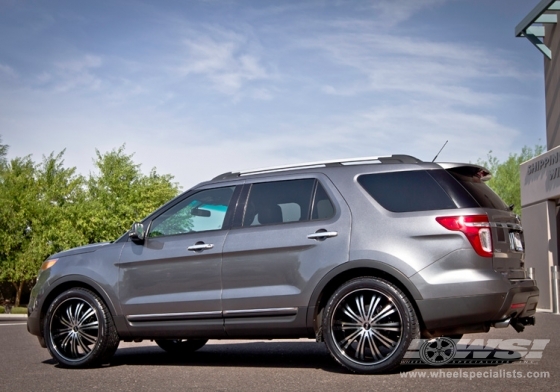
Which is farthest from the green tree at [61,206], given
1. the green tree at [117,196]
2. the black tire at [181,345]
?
the black tire at [181,345]

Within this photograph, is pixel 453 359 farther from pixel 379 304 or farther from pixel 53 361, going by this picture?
pixel 53 361

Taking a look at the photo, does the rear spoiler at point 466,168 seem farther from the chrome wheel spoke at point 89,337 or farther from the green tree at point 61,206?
the green tree at point 61,206

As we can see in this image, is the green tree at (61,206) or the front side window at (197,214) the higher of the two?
the green tree at (61,206)

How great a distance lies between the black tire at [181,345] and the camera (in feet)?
31.5

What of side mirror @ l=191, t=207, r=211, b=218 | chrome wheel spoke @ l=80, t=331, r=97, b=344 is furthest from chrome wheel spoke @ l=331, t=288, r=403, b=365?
chrome wheel spoke @ l=80, t=331, r=97, b=344

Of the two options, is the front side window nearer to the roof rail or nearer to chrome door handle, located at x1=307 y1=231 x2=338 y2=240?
the roof rail

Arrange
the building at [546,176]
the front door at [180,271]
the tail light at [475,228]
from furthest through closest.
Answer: the building at [546,176]
the front door at [180,271]
the tail light at [475,228]

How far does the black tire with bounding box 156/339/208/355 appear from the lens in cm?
960

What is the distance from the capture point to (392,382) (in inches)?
254

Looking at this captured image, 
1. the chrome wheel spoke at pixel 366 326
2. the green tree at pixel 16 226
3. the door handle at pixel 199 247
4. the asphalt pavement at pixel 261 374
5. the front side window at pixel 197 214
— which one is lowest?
the asphalt pavement at pixel 261 374

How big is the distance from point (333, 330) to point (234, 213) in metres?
1.70

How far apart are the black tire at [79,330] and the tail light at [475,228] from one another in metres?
3.70

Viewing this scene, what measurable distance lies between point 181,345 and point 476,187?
14.1 feet

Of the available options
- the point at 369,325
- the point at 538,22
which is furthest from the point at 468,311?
the point at 538,22
